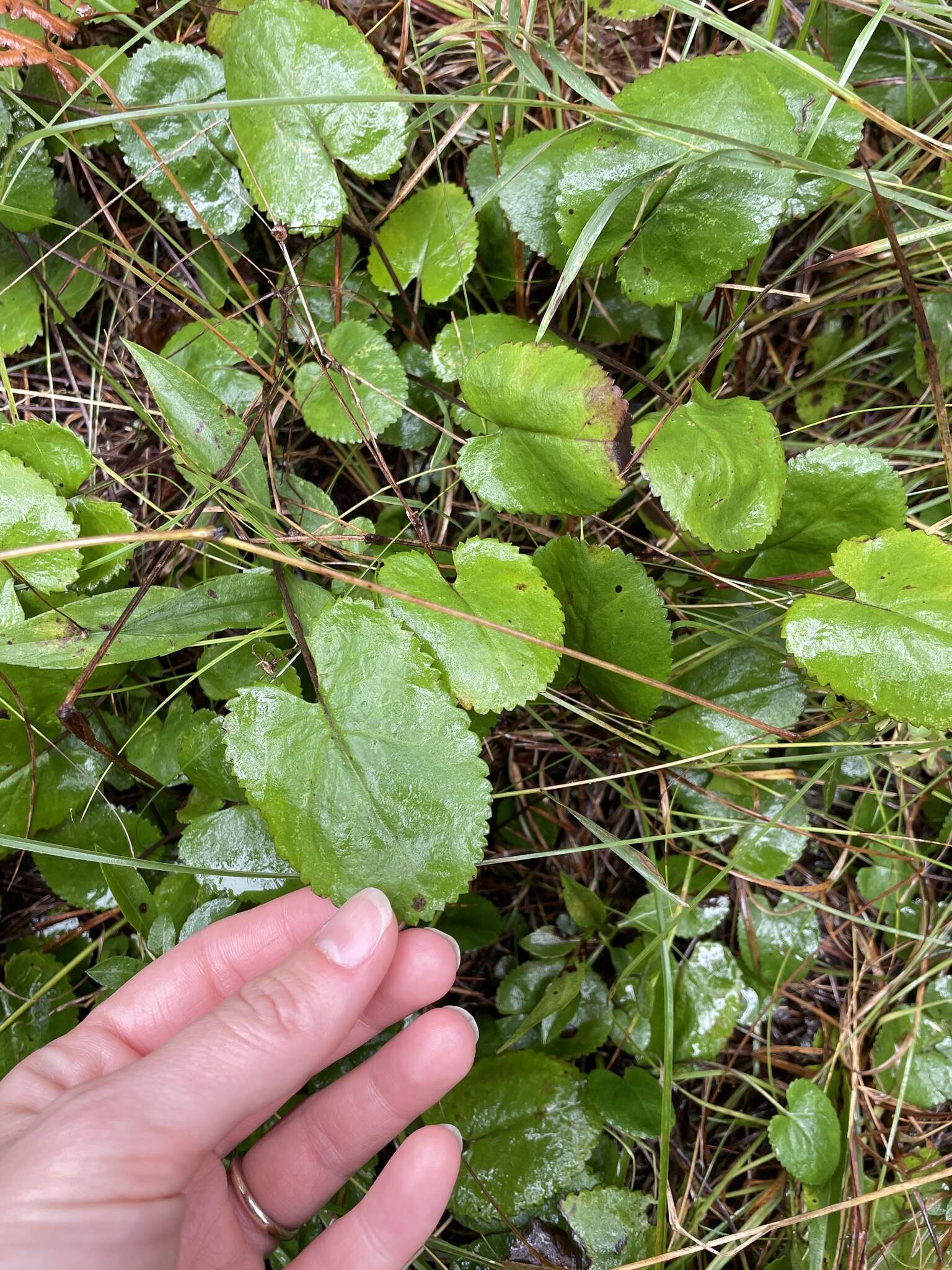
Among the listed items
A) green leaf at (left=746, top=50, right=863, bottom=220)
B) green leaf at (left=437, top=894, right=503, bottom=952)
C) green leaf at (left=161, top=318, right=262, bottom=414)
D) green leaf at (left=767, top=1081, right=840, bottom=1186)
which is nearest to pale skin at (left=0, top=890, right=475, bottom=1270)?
green leaf at (left=437, top=894, right=503, bottom=952)

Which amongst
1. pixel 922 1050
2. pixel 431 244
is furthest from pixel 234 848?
pixel 922 1050

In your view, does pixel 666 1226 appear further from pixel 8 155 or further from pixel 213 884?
pixel 8 155

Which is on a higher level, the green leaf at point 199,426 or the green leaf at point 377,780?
the green leaf at point 199,426

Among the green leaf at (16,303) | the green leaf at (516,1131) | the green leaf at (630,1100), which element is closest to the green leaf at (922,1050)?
the green leaf at (630,1100)

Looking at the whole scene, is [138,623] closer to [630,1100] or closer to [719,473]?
[719,473]

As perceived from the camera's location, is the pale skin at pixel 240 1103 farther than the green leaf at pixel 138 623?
No

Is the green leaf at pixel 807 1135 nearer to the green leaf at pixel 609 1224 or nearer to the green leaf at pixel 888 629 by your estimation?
the green leaf at pixel 609 1224

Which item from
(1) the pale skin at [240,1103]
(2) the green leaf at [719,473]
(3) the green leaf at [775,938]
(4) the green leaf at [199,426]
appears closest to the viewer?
(1) the pale skin at [240,1103]
